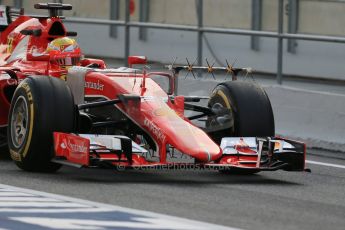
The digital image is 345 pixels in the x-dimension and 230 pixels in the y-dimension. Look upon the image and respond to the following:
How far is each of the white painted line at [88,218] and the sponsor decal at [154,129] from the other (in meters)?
1.84

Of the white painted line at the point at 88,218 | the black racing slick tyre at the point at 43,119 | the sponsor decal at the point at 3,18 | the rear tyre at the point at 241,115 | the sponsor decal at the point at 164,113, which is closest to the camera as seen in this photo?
the white painted line at the point at 88,218

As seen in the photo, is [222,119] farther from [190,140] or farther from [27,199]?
[27,199]

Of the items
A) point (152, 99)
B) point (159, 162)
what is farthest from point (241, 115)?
point (159, 162)

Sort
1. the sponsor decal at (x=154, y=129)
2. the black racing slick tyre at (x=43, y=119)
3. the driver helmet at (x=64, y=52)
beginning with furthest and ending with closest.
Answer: the driver helmet at (x=64, y=52) < the black racing slick tyre at (x=43, y=119) < the sponsor decal at (x=154, y=129)

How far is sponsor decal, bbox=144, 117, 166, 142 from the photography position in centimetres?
1291

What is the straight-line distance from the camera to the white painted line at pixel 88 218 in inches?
389

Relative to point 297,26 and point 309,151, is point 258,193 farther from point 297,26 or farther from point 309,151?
point 297,26

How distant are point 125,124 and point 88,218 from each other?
3378mm

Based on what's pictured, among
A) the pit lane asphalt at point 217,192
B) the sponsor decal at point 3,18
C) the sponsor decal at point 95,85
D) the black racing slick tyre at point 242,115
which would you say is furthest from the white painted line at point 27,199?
the sponsor decal at point 3,18

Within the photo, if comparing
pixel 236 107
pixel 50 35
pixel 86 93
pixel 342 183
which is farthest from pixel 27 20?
pixel 342 183

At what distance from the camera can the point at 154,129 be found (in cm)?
1306

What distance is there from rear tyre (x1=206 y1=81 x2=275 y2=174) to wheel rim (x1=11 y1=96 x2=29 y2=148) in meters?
1.95

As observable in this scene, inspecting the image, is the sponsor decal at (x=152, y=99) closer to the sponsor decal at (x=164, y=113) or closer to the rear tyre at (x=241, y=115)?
the sponsor decal at (x=164, y=113)

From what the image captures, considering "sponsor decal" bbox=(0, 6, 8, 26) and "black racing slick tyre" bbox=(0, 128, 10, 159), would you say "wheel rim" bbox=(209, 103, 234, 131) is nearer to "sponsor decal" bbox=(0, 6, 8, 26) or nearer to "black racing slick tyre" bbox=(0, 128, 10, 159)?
"black racing slick tyre" bbox=(0, 128, 10, 159)
